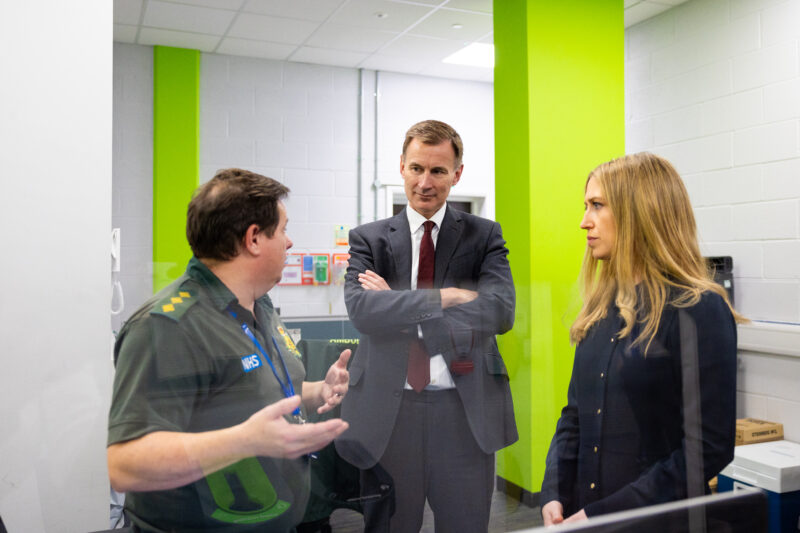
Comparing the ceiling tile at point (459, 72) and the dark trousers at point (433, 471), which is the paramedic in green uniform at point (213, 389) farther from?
the ceiling tile at point (459, 72)

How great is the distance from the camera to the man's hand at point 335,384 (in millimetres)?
844

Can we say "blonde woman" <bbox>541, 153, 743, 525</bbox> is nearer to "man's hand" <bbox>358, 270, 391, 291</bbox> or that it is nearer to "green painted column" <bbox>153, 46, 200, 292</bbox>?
"man's hand" <bbox>358, 270, 391, 291</bbox>

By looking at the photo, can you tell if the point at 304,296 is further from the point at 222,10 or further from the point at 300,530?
the point at 222,10

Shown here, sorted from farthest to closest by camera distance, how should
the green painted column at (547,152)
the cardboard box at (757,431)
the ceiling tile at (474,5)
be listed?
the cardboard box at (757,431), the ceiling tile at (474,5), the green painted column at (547,152)

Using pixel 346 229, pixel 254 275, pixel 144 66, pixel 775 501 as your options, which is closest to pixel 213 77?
pixel 144 66

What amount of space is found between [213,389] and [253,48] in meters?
1.36

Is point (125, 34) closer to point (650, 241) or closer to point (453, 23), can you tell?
point (453, 23)

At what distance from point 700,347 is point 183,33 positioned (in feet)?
6.05

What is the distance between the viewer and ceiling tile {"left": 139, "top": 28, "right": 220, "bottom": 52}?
1.86 metres

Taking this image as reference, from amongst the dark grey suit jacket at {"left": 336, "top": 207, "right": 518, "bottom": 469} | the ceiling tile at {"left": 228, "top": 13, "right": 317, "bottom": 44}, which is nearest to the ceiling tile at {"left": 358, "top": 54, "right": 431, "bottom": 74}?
the ceiling tile at {"left": 228, "top": 13, "right": 317, "bottom": 44}

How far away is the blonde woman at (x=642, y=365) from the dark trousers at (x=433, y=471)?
14 centimetres

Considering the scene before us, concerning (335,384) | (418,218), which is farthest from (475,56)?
(335,384)

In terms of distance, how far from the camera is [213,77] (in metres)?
1.65

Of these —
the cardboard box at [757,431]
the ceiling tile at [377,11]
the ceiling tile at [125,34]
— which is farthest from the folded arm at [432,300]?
the cardboard box at [757,431]
